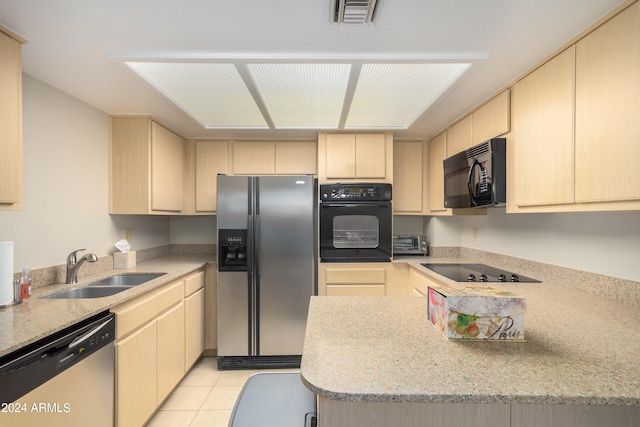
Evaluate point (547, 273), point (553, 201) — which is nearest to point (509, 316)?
point (553, 201)

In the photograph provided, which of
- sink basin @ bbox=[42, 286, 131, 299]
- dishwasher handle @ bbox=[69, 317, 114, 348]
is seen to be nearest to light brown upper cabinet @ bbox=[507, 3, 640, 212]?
dishwasher handle @ bbox=[69, 317, 114, 348]

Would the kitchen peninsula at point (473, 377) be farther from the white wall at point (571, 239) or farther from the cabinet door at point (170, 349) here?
the cabinet door at point (170, 349)

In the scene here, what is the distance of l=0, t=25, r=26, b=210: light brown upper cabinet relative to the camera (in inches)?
48.3

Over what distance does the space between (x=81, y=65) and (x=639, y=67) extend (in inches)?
104

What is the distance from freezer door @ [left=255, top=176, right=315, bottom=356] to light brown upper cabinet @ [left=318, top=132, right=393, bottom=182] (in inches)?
12.2

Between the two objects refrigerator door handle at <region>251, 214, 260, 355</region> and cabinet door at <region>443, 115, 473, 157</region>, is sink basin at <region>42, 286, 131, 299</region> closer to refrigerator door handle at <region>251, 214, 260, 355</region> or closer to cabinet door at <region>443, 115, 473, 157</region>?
refrigerator door handle at <region>251, 214, 260, 355</region>

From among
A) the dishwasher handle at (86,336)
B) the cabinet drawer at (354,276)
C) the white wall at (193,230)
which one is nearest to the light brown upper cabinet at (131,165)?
the white wall at (193,230)

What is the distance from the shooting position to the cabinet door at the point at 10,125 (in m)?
1.23

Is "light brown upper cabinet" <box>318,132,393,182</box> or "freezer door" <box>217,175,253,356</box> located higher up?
"light brown upper cabinet" <box>318,132,393,182</box>

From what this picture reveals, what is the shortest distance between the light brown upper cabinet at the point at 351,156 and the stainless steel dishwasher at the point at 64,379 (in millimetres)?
2015

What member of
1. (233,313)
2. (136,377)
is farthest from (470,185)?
(136,377)

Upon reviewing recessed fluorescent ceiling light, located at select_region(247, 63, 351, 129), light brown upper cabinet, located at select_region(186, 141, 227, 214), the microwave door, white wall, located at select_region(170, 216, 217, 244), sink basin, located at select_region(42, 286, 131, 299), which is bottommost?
sink basin, located at select_region(42, 286, 131, 299)

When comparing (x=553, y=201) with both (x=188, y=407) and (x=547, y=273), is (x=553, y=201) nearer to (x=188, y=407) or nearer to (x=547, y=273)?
(x=547, y=273)

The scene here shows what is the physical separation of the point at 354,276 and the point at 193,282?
1477 millimetres
